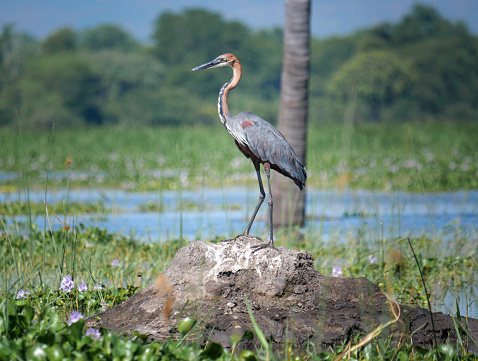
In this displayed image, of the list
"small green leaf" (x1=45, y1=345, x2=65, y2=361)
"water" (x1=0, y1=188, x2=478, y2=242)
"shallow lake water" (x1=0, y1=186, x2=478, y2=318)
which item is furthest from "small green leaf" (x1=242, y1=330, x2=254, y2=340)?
"water" (x1=0, y1=188, x2=478, y2=242)

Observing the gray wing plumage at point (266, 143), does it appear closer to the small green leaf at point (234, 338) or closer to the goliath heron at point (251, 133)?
the goliath heron at point (251, 133)

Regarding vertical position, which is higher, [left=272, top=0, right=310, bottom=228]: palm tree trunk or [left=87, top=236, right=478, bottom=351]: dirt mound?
[left=272, top=0, right=310, bottom=228]: palm tree trunk

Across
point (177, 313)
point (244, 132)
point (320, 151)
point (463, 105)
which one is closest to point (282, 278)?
point (177, 313)

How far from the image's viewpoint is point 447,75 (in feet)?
128

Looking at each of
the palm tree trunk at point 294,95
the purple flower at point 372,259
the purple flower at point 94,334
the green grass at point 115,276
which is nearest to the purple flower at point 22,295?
the green grass at point 115,276

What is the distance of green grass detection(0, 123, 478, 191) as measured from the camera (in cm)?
988

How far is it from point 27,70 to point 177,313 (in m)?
44.8

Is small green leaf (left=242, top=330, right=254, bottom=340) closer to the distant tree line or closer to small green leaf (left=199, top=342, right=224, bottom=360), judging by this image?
small green leaf (left=199, top=342, right=224, bottom=360)

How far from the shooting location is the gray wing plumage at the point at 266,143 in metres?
3.24

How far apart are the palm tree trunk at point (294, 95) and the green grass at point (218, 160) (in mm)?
483

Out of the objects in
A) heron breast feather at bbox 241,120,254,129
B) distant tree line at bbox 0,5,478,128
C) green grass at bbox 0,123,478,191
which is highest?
distant tree line at bbox 0,5,478,128

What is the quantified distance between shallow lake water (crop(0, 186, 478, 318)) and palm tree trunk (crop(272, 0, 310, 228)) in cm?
25

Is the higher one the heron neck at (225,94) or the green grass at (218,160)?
the heron neck at (225,94)

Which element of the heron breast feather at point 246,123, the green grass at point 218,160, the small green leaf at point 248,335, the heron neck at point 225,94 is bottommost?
the small green leaf at point 248,335
